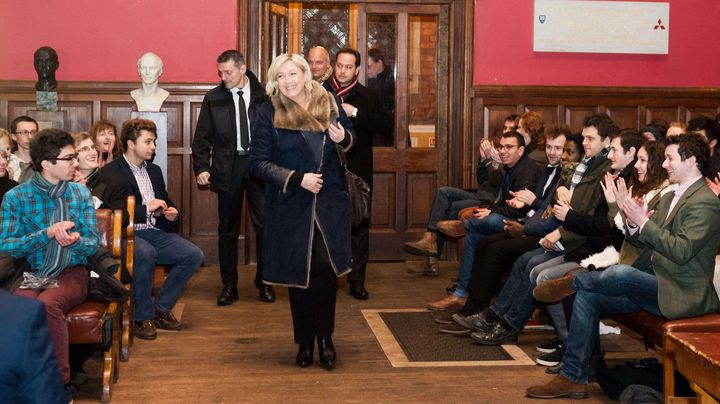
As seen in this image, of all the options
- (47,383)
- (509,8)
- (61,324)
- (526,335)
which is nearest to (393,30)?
(509,8)

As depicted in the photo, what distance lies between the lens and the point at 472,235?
21.4ft

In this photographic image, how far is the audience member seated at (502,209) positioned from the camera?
632 centimetres

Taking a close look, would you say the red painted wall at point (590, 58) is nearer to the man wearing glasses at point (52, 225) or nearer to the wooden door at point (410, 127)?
the wooden door at point (410, 127)

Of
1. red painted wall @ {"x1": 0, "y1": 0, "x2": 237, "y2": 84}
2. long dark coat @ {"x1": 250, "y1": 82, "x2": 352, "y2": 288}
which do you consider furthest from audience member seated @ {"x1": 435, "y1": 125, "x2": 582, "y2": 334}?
red painted wall @ {"x1": 0, "y1": 0, "x2": 237, "y2": 84}

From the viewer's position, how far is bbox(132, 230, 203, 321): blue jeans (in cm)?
564

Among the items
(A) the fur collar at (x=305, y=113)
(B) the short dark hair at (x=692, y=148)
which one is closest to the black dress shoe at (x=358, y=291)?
(A) the fur collar at (x=305, y=113)

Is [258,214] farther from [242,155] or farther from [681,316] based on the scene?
[681,316]

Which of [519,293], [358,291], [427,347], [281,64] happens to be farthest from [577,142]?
[281,64]

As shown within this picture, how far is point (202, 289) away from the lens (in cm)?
724

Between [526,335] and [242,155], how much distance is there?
2213mm

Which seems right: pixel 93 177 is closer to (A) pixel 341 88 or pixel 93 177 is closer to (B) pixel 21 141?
(B) pixel 21 141

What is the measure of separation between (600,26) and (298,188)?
178 inches

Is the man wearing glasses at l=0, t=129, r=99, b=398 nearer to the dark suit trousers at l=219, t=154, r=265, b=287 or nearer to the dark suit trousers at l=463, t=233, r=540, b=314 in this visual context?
the dark suit trousers at l=219, t=154, r=265, b=287

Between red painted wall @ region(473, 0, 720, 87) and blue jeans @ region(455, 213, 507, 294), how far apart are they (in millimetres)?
2317
